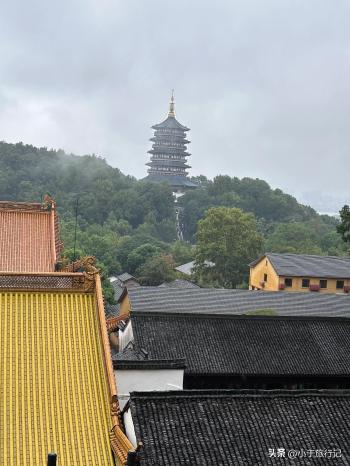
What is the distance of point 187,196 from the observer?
12600 centimetres

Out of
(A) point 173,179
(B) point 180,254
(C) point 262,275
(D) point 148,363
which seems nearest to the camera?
(D) point 148,363

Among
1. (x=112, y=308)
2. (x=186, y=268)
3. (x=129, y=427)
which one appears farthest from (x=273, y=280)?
(x=129, y=427)

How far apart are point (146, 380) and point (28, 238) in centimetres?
1059

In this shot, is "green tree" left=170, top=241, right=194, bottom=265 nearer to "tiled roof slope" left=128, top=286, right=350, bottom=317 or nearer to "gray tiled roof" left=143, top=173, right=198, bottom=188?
"tiled roof slope" left=128, top=286, right=350, bottom=317

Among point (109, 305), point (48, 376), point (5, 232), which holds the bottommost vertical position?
point (109, 305)

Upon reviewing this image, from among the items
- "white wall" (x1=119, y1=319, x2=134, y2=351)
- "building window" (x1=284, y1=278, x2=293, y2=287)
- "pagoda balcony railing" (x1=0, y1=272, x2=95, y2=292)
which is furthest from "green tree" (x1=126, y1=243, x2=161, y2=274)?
"pagoda balcony railing" (x1=0, y1=272, x2=95, y2=292)

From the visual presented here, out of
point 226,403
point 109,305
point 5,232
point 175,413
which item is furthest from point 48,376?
point 109,305

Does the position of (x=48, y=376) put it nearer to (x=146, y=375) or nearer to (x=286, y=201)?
(x=146, y=375)

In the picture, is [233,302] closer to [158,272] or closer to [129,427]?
[129,427]

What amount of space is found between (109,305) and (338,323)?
30.4 m

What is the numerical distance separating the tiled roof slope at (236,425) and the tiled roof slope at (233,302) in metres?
21.8

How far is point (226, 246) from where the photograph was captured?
65750 mm

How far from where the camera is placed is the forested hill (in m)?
90.7

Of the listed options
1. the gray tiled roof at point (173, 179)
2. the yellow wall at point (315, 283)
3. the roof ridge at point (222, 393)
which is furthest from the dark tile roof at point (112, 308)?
the gray tiled roof at point (173, 179)
